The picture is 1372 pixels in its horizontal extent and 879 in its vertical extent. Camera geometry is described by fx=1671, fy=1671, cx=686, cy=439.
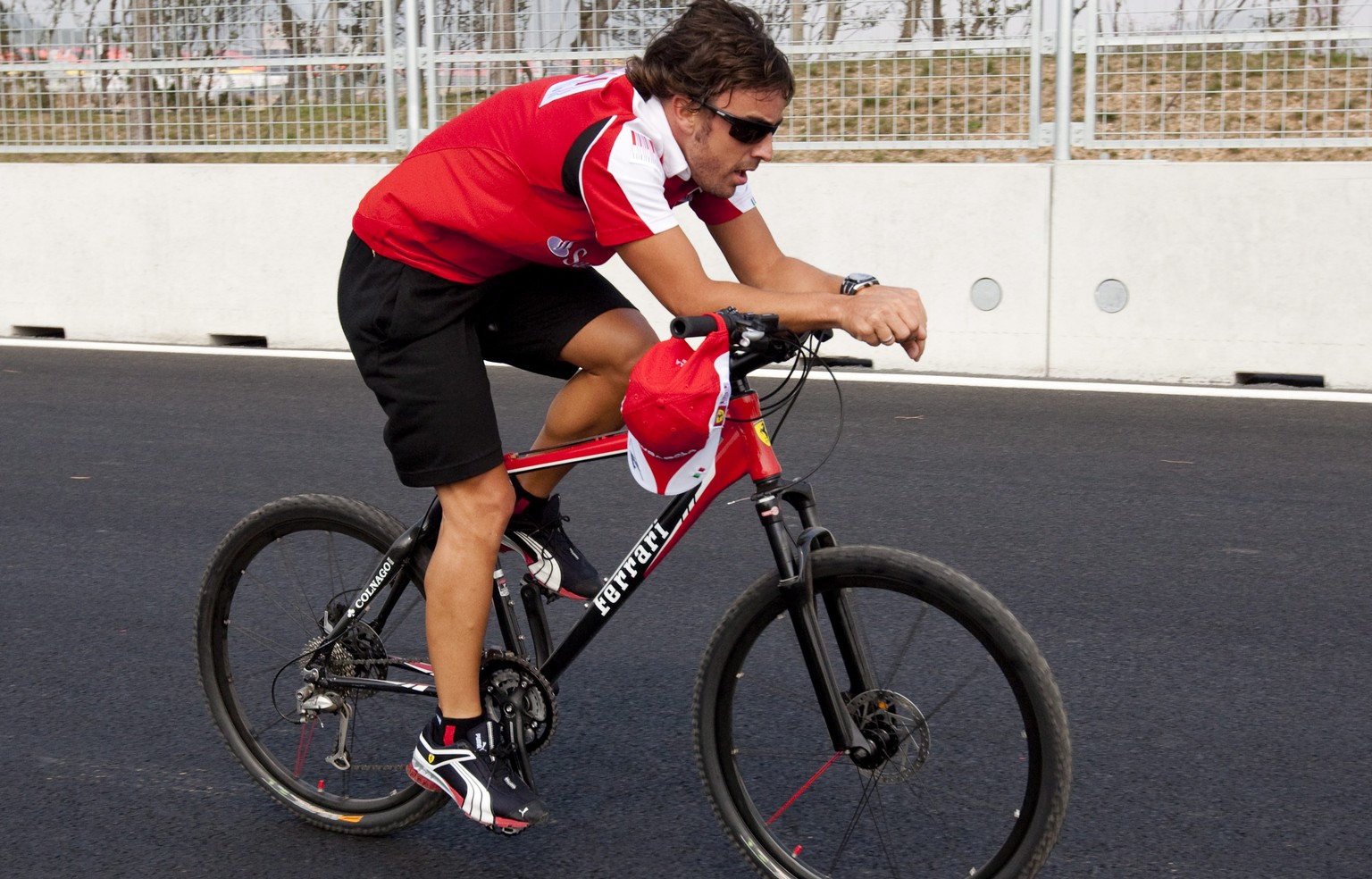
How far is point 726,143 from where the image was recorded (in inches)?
122

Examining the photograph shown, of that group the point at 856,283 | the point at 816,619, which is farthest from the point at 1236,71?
the point at 816,619

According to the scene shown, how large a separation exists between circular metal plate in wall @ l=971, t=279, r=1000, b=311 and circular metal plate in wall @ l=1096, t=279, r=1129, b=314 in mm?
512

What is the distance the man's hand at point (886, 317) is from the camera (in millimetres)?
2781

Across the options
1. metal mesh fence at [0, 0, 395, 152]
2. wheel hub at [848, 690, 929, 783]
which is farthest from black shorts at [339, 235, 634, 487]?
metal mesh fence at [0, 0, 395, 152]

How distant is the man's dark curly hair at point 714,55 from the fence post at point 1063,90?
5964 millimetres

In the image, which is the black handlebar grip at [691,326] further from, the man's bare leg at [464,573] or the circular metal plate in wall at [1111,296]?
the circular metal plate in wall at [1111,296]

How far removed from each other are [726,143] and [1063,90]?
6113mm

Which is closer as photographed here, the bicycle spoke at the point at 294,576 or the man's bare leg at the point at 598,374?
the man's bare leg at the point at 598,374

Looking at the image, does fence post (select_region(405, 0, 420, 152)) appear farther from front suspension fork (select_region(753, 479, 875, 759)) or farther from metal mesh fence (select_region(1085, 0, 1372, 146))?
front suspension fork (select_region(753, 479, 875, 759))

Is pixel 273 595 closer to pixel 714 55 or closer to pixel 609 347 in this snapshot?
pixel 609 347

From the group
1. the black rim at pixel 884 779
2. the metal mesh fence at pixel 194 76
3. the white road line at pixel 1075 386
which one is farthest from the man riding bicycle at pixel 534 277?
the metal mesh fence at pixel 194 76

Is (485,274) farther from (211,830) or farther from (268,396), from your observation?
(268,396)

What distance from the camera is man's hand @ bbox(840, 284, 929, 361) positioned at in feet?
9.12

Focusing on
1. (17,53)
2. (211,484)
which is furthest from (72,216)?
(211,484)
